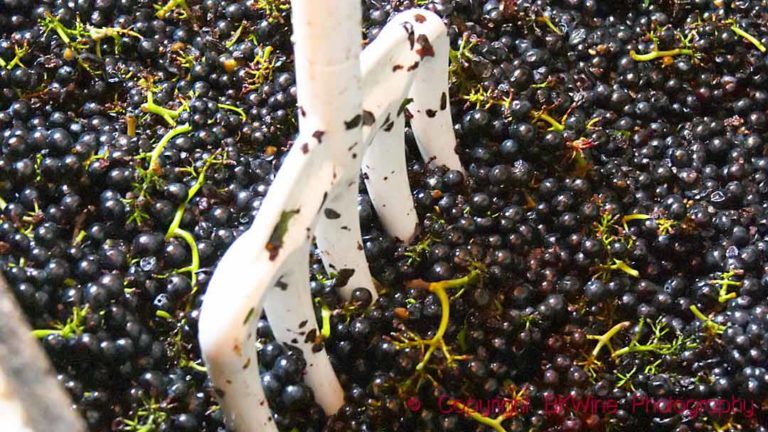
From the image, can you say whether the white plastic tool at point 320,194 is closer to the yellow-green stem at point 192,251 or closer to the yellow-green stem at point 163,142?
the yellow-green stem at point 192,251

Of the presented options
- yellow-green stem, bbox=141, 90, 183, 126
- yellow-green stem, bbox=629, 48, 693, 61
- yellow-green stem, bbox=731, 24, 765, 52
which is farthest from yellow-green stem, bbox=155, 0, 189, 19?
yellow-green stem, bbox=731, 24, 765, 52

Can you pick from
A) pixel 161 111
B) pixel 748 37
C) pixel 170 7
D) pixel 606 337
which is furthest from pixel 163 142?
pixel 748 37

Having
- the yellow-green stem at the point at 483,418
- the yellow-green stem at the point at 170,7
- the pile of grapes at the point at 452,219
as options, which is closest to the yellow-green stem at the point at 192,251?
the pile of grapes at the point at 452,219

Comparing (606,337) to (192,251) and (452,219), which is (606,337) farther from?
(192,251)

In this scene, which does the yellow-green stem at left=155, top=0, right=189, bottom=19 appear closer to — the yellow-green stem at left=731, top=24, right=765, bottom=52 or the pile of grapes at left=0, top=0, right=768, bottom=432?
the pile of grapes at left=0, top=0, right=768, bottom=432

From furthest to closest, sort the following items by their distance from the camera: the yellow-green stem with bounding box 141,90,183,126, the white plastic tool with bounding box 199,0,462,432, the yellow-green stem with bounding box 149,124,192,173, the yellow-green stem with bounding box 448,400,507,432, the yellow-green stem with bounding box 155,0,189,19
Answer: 1. the yellow-green stem with bounding box 155,0,189,19
2. the yellow-green stem with bounding box 141,90,183,126
3. the yellow-green stem with bounding box 149,124,192,173
4. the yellow-green stem with bounding box 448,400,507,432
5. the white plastic tool with bounding box 199,0,462,432

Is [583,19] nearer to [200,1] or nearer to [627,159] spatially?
[627,159]
